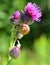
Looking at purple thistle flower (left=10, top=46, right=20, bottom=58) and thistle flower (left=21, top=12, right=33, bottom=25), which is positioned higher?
thistle flower (left=21, top=12, right=33, bottom=25)

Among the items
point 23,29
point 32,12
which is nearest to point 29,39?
point 32,12

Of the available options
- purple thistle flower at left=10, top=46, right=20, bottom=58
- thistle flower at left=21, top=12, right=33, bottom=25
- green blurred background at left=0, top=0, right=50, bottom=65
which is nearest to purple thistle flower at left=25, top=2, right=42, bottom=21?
thistle flower at left=21, top=12, right=33, bottom=25

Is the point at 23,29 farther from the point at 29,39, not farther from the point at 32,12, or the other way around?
the point at 29,39

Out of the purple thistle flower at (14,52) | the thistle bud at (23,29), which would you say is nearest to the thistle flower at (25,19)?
the thistle bud at (23,29)

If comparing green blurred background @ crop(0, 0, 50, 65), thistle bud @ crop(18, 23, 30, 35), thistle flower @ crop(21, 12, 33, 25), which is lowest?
green blurred background @ crop(0, 0, 50, 65)

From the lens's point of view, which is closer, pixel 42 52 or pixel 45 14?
pixel 42 52

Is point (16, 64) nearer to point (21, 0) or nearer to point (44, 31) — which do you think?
point (21, 0)

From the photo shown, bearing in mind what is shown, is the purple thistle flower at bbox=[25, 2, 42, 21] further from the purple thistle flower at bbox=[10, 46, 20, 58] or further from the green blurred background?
the green blurred background

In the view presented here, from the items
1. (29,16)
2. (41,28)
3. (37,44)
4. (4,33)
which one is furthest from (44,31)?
(29,16)

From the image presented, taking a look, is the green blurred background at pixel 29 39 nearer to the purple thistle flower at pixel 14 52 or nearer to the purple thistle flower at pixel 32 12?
the purple thistle flower at pixel 32 12
